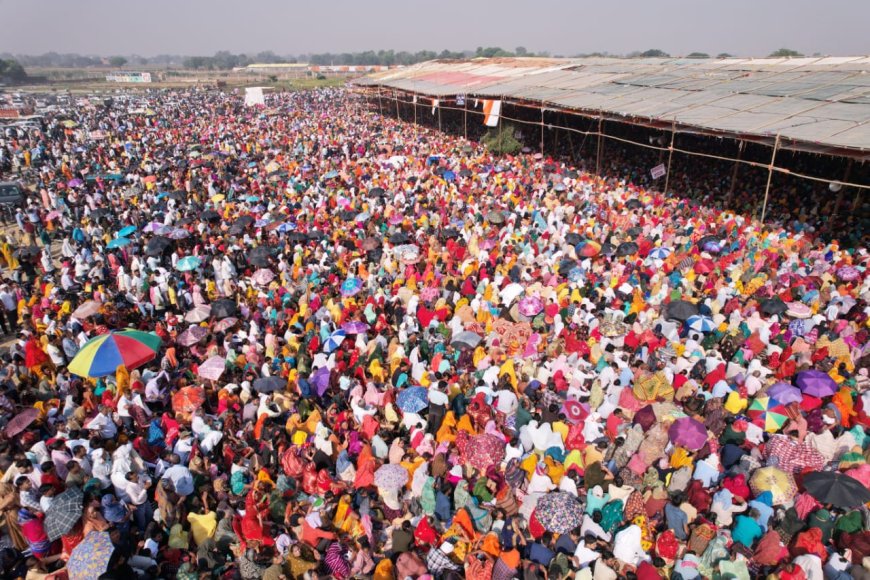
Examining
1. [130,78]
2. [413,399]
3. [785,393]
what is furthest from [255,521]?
[130,78]

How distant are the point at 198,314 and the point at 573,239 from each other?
7857 millimetres

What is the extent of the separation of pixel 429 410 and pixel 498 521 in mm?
1829

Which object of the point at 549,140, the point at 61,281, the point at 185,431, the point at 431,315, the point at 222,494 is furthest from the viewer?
the point at 549,140

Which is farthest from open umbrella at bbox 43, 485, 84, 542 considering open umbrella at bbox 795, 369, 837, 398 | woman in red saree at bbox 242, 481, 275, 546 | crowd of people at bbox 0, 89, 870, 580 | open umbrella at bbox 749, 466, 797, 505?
open umbrella at bbox 795, 369, 837, 398

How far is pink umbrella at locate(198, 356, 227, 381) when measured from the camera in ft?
26.0

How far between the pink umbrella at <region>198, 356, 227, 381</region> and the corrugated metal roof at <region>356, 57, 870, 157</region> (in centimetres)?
1361

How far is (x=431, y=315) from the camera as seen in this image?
9258 millimetres

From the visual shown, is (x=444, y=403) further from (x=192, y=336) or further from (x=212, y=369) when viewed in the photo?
(x=192, y=336)

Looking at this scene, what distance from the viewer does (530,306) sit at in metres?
9.13

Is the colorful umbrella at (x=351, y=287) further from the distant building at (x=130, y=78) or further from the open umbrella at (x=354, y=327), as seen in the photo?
the distant building at (x=130, y=78)

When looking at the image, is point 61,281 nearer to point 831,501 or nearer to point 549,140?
point 831,501

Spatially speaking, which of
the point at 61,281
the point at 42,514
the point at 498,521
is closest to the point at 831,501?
the point at 498,521

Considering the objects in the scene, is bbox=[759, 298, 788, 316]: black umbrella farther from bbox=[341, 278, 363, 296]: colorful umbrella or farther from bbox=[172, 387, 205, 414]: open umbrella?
bbox=[172, 387, 205, 414]: open umbrella

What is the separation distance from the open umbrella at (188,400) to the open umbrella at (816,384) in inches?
314
